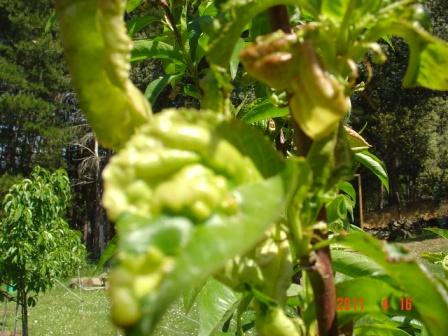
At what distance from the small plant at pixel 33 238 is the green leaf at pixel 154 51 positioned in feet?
25.9

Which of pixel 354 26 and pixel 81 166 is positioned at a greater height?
pixel 354 26

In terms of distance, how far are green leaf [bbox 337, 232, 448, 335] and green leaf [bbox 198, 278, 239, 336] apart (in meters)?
0.53

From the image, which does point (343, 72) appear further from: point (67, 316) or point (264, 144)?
point (67, 316)

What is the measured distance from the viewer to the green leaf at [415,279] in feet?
2.11

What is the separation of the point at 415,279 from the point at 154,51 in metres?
1.05

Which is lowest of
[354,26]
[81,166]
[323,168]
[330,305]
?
[81,166]

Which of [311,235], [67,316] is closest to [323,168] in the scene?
[311,235]

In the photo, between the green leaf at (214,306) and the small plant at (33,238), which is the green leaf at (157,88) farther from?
the small plant at (33,238)

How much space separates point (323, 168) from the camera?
698mm

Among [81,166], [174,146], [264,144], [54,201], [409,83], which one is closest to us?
[174,146]

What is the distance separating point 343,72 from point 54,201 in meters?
9.94

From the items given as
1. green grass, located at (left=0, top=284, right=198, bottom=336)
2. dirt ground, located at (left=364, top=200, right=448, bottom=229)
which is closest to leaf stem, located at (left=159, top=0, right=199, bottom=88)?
green grass, located at (left=0, top=284, right=198, bottom=336)

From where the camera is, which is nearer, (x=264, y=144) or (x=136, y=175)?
(x=136, y=175)

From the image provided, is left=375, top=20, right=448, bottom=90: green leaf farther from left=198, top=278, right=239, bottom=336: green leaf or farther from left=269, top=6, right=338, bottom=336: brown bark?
left=198, top=278, right=239, bottom=336: green leaf
